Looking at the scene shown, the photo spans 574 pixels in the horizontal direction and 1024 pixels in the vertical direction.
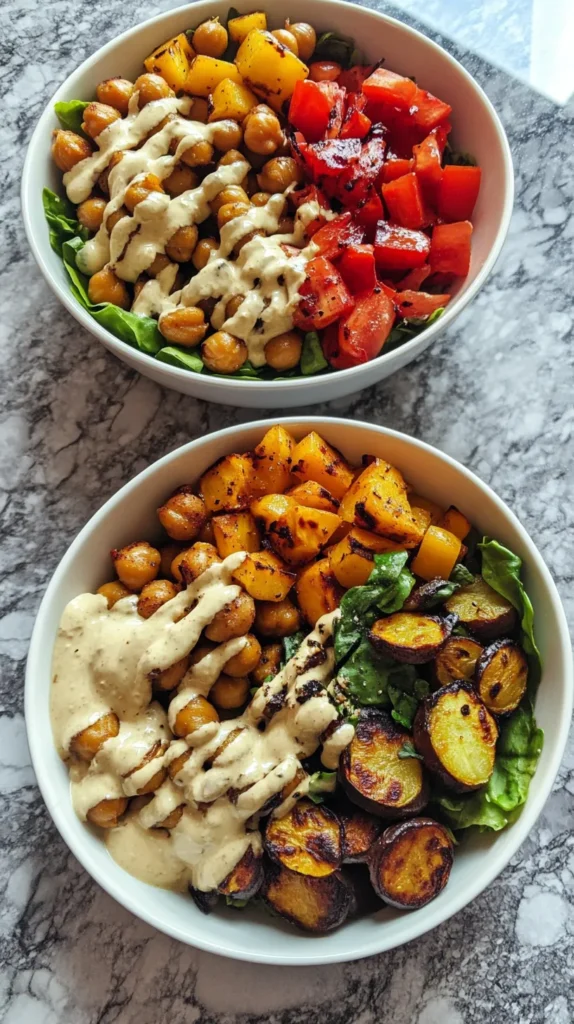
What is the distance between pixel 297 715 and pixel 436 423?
2.59 ft

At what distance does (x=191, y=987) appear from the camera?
175 centimetres

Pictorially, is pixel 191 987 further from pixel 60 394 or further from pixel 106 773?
pixel 60 394

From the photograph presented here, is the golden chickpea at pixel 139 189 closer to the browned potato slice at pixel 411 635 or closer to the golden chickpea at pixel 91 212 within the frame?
the golden chickpea at pixel 91 212

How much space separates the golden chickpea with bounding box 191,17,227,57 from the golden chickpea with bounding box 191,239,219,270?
0.46 m

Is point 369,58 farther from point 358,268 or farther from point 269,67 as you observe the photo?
point 358,268

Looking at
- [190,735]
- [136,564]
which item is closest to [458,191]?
[136,564]

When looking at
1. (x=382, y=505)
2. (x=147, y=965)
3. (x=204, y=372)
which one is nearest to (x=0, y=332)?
(x=204, y=372)

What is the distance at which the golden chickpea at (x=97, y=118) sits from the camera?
1.90 m

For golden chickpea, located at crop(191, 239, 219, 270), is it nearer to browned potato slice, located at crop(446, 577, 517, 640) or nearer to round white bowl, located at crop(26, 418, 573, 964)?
round white bowl, located at crop(26, 418, 573, 964)

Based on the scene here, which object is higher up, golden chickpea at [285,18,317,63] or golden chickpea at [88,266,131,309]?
golden chickpea at [285,18,317,63]

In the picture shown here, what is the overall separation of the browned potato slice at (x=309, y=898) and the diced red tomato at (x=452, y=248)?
48.4 inches

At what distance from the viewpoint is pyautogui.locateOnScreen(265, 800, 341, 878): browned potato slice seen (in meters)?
1.53

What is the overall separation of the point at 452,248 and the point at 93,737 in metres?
1.22

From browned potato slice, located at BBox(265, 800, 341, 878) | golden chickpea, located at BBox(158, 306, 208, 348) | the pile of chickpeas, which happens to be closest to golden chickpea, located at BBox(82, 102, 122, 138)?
the pile of chickpeas
